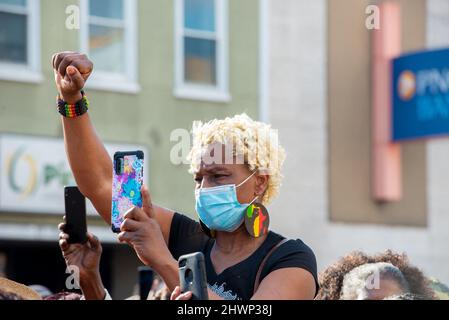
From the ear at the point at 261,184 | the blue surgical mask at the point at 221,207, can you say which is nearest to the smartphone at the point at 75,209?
the blue surgical mask at the point at 221,207

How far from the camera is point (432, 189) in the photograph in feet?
62.4

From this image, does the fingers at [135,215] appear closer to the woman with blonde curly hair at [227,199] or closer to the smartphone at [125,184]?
the smartphone at [125,184]

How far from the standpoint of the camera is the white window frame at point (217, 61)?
15.9m

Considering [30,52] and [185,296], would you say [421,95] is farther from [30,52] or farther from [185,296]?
[185,296]

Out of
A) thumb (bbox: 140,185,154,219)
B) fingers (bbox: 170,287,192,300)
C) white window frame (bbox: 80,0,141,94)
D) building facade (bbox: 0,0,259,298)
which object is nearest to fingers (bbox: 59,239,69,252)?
thumb (bbox: 140,185,154,219)

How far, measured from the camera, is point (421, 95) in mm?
17656

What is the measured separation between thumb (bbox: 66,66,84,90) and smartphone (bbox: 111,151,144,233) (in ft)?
0.96

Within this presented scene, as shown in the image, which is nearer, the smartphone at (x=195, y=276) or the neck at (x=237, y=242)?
the smartphone at (x=195, y=276)

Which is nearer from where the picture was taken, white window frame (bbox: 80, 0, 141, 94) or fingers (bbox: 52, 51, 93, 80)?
fingers (bbox: 52, 51, 93, 80)

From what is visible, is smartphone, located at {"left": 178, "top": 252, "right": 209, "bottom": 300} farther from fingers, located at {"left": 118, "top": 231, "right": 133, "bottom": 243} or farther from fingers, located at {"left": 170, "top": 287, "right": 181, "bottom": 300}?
fingers, located at {"left": 118, "top": 231, "right": 133, "bottom": 243}

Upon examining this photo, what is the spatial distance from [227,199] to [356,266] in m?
0.61

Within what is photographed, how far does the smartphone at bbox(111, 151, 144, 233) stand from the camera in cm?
336

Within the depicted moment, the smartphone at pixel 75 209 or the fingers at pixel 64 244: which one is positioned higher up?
the smartphone at pixel 75 209

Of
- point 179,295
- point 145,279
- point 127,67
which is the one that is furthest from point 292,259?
point 127,67
